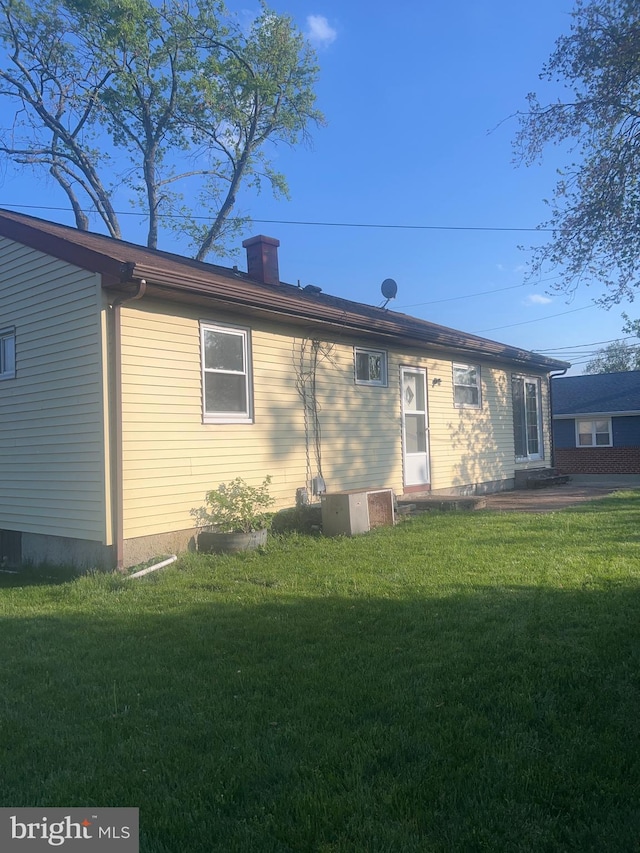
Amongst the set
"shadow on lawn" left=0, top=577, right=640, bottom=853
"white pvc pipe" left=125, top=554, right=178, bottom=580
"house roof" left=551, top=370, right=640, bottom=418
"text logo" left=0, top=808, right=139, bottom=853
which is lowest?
"text logo" left=0, top=808, right=139, bottom=853

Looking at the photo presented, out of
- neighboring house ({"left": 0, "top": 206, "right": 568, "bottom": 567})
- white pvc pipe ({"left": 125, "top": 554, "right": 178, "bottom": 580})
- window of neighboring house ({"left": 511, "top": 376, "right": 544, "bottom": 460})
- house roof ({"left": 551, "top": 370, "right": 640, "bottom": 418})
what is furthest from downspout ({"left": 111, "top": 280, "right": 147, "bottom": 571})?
house roof ({"left": 551, "top": 370, "right": 640, "bottom": 418})

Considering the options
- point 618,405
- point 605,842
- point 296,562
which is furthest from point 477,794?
point 618,405

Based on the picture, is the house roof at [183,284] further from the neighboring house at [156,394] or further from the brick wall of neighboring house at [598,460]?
the brick wall of neighboring house at [598,460]

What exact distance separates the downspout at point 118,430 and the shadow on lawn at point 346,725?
205 centimetres

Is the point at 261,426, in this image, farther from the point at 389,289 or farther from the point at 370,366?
the point at 389,289

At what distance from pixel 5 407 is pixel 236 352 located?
128 inches

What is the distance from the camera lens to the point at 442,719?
125 inches

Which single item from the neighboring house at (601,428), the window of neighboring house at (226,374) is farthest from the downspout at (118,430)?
the neighboring house at (601,428)

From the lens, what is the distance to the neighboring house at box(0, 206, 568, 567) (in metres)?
7.29

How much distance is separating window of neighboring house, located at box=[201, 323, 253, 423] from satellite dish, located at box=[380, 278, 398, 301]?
7185 millimetres

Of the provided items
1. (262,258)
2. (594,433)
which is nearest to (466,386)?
(262,258)

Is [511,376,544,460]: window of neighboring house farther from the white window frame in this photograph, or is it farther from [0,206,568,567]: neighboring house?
the white window frame

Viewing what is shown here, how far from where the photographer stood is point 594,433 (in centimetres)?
2533

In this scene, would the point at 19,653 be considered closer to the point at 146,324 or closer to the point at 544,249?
the point at 146,324
